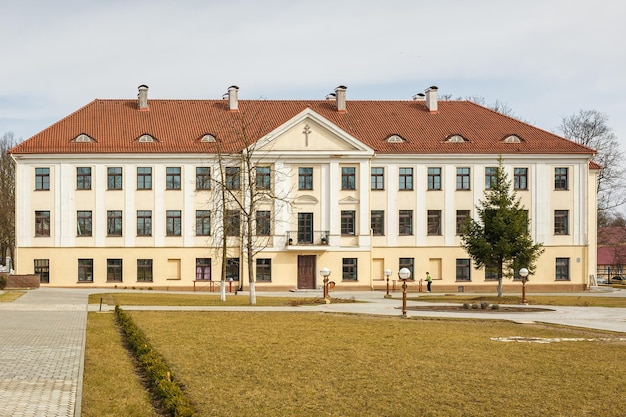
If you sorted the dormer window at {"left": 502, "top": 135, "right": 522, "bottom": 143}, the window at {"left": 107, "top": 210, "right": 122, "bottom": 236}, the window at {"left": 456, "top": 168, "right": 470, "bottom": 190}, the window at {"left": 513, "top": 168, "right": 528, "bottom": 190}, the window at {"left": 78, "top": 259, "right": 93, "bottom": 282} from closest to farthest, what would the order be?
the window at {"left": 78, "top": 259, "right": 93, "bottom": 282}
the window at {"left": 107, "top": 210, "right": 122, "bottom": 236}
the window at {"left": 456, "top": 168, "right": 470, "bottom": 190}
the window at {"left": 513, "top": 168, "right": 528, "bottom": 190}
the dormer window at {"left": 502, "top": 135, "right": 522, "bottom": 143}

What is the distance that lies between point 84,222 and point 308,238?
1363cm

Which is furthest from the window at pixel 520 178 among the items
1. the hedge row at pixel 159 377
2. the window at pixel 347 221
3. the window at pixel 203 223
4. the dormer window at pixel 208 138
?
the hedge row at pixel 159 377

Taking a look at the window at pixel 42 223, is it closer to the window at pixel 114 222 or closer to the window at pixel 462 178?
the window at pixel 114 222

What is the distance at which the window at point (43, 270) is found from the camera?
168 feet

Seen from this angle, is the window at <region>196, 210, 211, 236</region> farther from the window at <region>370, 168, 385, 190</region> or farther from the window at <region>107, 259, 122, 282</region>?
the window at <region>370, 168, 385, 190</region>

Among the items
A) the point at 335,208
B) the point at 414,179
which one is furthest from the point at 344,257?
the point at 414,179

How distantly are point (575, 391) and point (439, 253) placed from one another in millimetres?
41639

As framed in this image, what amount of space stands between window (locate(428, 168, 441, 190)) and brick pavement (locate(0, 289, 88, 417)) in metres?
29.8

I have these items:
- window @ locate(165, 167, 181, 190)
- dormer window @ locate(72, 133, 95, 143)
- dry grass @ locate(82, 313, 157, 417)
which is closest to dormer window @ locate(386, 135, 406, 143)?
window @ locate(165, 167, 181, 190)

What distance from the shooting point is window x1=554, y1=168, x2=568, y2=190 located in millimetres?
54594

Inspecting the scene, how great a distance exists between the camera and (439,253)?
53.8 metres

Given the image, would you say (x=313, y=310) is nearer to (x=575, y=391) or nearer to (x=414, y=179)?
(x=575, y=391)

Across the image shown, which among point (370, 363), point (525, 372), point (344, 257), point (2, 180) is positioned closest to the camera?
point (525, 372)

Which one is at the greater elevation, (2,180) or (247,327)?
(2,180)
